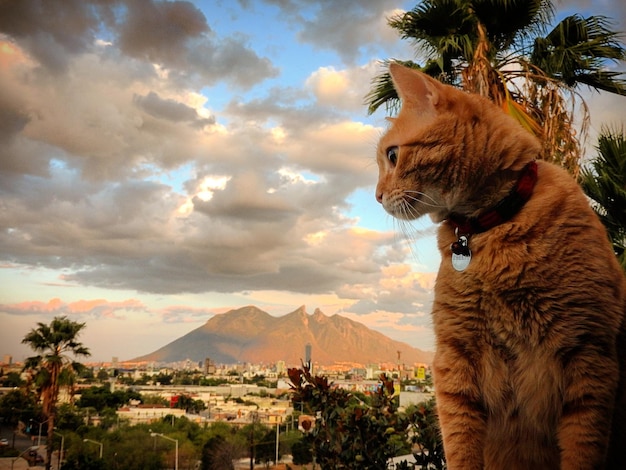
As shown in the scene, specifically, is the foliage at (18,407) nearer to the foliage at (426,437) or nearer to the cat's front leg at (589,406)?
the foliage at (426,437)

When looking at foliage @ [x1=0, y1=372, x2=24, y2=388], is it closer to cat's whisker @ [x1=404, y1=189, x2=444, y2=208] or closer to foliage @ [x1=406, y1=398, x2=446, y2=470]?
foliage @ [x1=406, y1=398, x2=446, y2=470]

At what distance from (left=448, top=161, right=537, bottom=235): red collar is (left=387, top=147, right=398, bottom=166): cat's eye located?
8.2 inches

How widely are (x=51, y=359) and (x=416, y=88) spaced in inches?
475

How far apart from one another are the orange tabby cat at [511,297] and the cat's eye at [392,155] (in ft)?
0.09

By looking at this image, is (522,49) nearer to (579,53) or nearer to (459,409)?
(579,53)

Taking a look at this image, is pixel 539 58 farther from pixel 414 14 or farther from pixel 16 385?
pixel 16 385

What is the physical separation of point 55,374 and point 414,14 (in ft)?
34.3

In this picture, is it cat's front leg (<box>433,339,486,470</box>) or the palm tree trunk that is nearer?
A: cat's front leg (<box>433,339,486,470</box>)

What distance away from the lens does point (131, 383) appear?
53.7 ft

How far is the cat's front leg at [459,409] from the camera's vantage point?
0.93 metres

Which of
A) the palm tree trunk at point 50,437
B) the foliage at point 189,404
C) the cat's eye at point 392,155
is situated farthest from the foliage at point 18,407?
the cat's eye at point 392,155

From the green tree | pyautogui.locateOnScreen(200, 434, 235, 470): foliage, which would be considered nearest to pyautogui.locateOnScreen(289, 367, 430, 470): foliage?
the green tree

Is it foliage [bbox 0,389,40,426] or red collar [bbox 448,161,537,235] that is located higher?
red collar [bbox 448,161,537,235]

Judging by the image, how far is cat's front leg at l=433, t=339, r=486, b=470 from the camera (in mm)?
932
